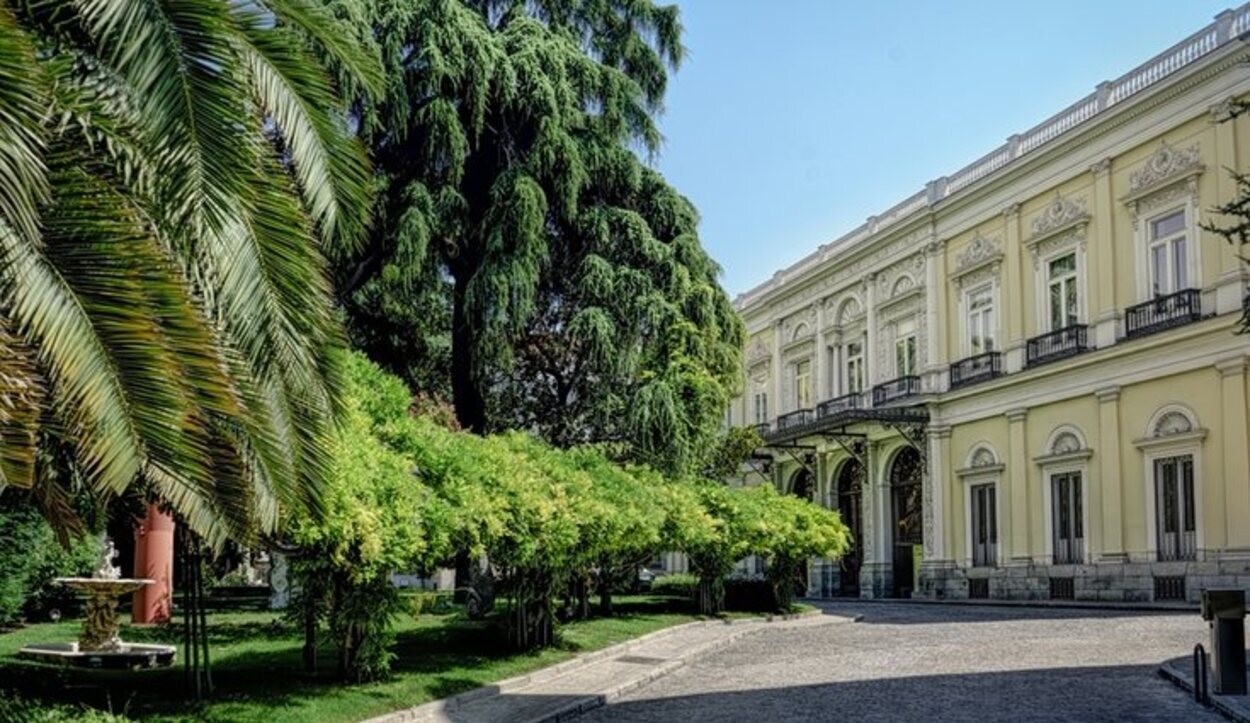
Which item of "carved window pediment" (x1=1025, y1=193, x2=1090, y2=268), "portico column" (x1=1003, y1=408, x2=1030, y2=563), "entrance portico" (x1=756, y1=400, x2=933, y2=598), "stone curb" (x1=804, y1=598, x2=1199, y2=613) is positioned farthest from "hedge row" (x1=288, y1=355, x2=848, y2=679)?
"entrance portico" (x1=756, y1=400, x2=933, y2=598)

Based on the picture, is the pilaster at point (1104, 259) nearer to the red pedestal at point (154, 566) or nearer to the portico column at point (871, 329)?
the portico column at point (871, 329)

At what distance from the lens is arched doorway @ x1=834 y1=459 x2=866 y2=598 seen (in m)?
40.6

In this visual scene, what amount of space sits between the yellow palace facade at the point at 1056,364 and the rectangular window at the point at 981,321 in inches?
2.6

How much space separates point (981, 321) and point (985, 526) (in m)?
5.42

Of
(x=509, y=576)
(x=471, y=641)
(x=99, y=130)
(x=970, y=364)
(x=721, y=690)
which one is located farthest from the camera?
(x=970, y=364)

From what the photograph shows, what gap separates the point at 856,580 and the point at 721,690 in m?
27.5

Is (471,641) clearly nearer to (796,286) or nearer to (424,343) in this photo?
(424,343)

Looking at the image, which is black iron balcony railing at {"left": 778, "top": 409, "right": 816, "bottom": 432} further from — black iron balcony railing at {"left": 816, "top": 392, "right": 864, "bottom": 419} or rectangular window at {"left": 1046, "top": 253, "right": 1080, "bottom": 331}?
rectangular window at {"left": 1046, "top": 253, "right": 1080, "bottom": 331}

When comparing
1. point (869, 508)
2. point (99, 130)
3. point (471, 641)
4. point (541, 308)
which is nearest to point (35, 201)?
point (99, 130)

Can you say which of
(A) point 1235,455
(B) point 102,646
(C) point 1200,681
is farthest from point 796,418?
(C) point 1200,681

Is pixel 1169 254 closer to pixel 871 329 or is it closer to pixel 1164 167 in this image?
pixel 1164 167

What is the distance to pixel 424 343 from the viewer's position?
81.7ft

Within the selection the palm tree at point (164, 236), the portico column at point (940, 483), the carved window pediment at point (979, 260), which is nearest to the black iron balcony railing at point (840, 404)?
the portico column at point (940, 483)

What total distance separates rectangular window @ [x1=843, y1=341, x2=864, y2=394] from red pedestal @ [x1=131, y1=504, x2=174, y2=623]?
23.3 meters
